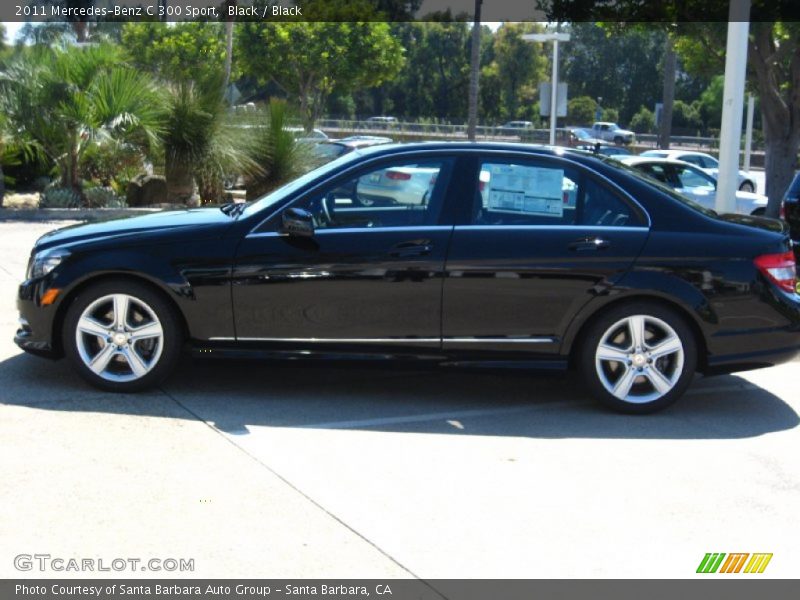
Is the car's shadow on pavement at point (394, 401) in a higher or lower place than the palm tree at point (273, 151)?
lower

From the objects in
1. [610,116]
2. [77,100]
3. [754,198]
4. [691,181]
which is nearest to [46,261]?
[77,100]

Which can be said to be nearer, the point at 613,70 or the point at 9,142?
the point at 9,142

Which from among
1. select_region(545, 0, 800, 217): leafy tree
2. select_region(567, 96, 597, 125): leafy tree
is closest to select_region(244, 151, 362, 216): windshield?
select_region(545, 0, 800, 217): leafy tree

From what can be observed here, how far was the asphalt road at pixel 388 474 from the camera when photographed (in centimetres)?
445

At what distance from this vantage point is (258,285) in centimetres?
651

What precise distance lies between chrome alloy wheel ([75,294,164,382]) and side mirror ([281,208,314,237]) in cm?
99

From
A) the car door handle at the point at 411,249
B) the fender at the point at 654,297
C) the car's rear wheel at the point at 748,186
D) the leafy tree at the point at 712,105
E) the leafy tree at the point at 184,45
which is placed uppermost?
the leafy tree at the point at 184,45

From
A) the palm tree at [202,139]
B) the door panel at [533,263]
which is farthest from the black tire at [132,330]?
the palm tree at [202,139]

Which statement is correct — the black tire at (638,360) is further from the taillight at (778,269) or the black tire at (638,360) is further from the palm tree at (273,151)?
the palm tree at (273,151)

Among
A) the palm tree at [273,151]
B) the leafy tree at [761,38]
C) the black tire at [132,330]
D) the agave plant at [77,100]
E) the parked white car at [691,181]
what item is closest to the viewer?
the black tire at [132,330]

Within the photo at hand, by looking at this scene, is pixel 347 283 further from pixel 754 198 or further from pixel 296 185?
pixel 754 198

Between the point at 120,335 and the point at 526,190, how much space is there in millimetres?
2648

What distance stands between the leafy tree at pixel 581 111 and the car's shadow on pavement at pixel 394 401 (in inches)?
2783

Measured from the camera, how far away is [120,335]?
259 inches
